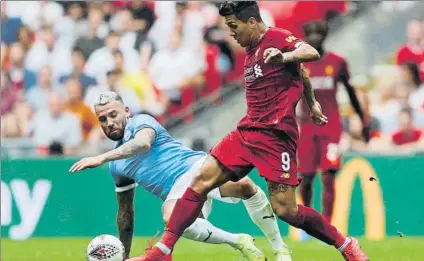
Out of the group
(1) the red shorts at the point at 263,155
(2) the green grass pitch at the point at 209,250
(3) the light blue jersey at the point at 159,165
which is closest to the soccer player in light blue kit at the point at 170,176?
(3) the light blue jersey at the point at 159,165

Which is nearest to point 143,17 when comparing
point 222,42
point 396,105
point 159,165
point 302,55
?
point 222,42

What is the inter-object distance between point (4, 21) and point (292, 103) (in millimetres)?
11079

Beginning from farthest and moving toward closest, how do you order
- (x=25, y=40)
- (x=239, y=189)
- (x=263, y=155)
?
(x=25, y=40)
(x=239, y=189)
(x=263, y=155)

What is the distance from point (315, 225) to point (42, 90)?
9.90 m

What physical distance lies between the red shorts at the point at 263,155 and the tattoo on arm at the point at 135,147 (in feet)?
2.19

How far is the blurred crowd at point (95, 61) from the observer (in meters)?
17.4

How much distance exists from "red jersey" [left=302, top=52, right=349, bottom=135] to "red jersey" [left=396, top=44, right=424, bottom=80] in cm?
292

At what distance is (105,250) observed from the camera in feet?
31.1

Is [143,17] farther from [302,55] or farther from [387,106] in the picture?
[302,55]

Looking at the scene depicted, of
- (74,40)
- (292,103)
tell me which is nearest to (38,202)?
(74,40)

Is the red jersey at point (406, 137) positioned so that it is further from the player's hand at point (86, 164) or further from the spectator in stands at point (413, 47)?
the player's hand at point (86, 164)

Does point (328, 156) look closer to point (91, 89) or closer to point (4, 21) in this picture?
point (91, 89)

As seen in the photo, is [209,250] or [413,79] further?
[413,79]

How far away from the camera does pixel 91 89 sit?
18.0 metres
